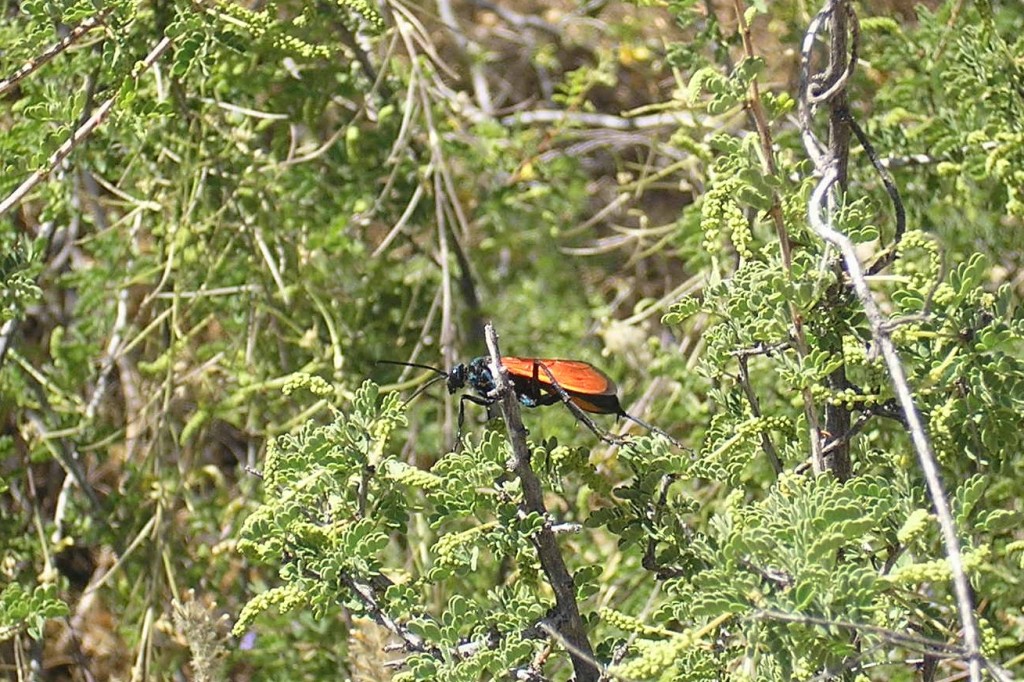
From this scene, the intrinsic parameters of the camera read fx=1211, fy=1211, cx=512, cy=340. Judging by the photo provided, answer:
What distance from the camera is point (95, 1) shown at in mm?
1563

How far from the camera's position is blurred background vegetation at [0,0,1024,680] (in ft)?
4.24

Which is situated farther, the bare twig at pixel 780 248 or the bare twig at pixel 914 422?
the bare twig at pixel 780 248

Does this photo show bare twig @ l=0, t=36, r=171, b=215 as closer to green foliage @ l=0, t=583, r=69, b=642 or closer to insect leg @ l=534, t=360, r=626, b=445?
green foliage @ l=0, t=583, r=69, b=642

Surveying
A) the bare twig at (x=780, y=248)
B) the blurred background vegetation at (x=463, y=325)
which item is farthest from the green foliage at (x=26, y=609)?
the bare twig at (x=780, y=248)

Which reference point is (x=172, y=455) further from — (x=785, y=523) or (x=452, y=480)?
(x=785, y=523)

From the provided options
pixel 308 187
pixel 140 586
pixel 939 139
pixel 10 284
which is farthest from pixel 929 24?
pixel 140 586

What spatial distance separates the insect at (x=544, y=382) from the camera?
4.99 ft

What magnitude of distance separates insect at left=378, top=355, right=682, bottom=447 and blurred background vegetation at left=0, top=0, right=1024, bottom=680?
0.08 meters

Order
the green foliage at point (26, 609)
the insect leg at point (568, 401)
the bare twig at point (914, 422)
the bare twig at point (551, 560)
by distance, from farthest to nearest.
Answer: the green foliage at point (26, 609)
the insect leg at point (568, 401)
the bare twig at point (551, 560)
the bare twig at point (914, 422)

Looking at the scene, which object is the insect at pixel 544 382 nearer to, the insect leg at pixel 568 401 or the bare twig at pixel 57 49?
the insect leg at pixel 568 401

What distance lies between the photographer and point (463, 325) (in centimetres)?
257

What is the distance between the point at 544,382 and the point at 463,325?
102 cm

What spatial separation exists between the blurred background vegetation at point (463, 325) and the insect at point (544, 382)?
79 mm

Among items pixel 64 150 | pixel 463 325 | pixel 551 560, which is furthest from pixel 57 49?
pixel 463 325
